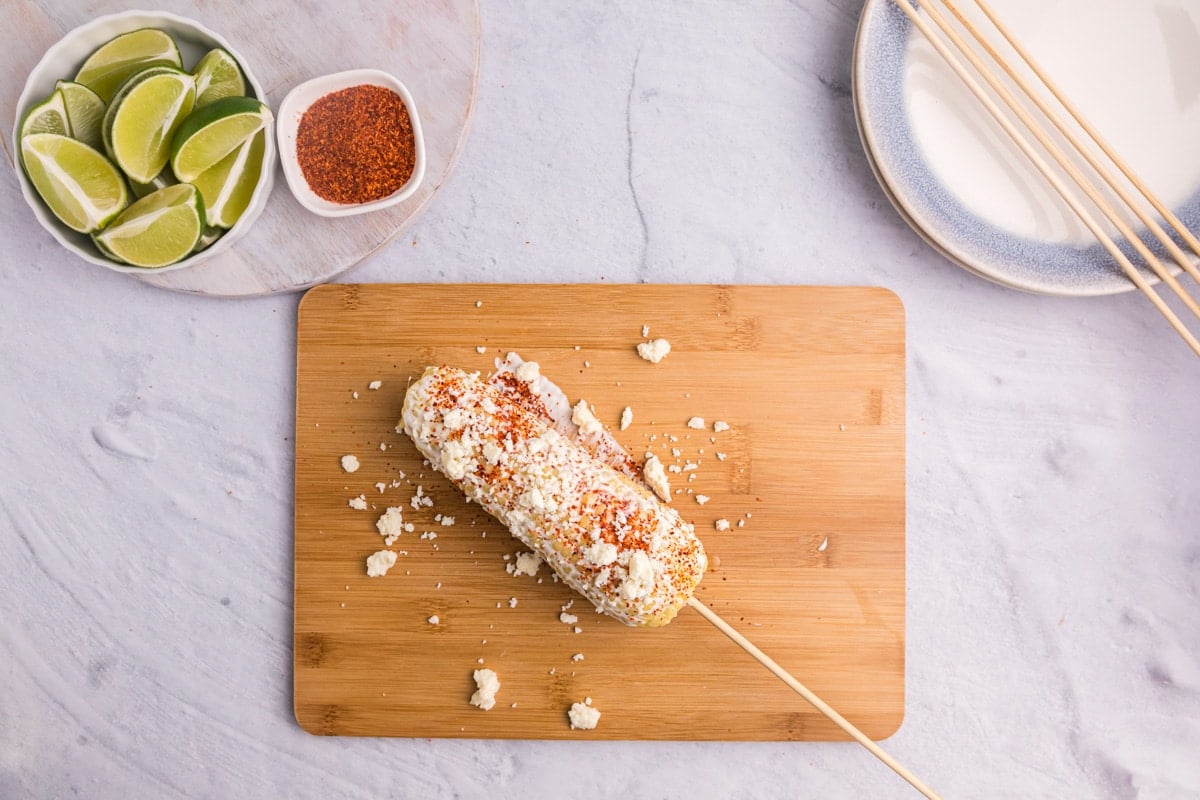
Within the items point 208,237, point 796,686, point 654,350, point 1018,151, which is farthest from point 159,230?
point 1018,151

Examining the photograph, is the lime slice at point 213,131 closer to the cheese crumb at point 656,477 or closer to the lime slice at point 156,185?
the lime slice at point 156,185

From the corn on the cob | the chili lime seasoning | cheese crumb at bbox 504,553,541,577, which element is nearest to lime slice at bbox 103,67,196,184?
the chili lime seasoning

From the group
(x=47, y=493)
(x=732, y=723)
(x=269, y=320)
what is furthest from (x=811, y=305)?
(x=47, y=493)

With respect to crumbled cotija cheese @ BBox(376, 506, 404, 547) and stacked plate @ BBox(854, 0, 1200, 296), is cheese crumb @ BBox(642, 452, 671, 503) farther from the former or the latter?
stacked plate @ BBox(854, 0, 1200, 296)

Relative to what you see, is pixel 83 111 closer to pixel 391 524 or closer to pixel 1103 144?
pixel 391 524

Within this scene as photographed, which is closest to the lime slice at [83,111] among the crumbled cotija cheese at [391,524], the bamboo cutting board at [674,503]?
the bamboo cutting board at [674,503]

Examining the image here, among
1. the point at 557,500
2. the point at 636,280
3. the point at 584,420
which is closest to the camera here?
the point at 557,500
